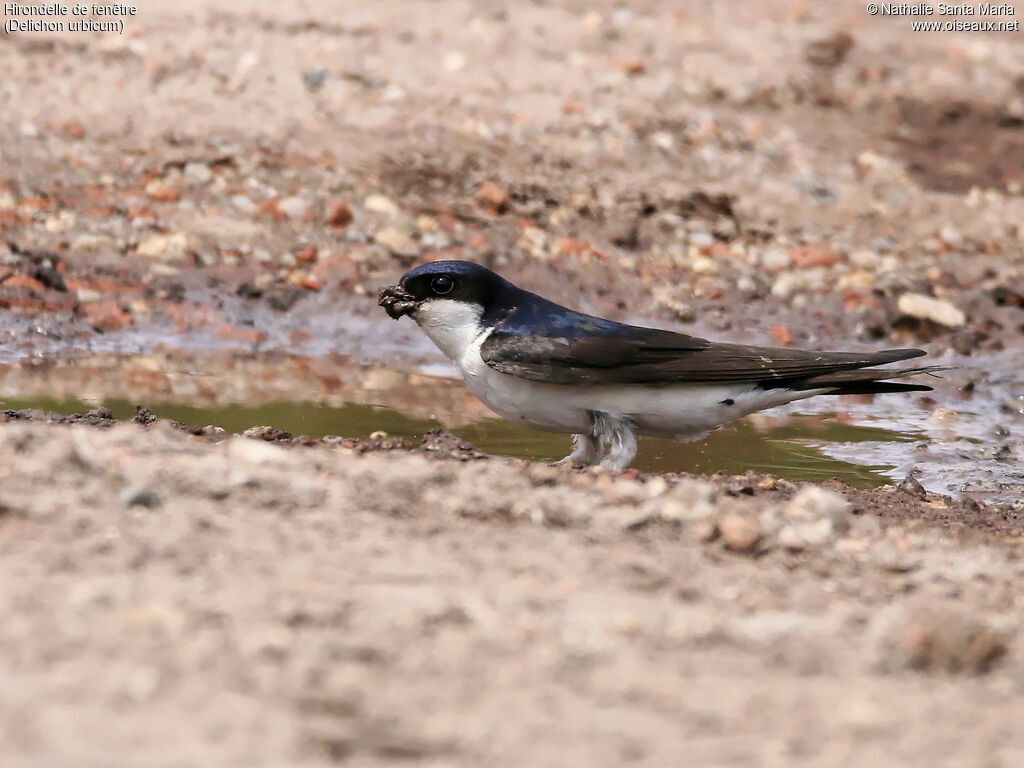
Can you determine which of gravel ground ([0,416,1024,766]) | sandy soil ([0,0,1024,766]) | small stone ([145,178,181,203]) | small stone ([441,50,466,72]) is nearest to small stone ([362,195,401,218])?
sandy soil ([0,0,1024,766])

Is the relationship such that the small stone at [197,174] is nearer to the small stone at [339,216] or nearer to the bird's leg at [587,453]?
the small stone at [339,216]

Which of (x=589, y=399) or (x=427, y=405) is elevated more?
(x=589, y=399)

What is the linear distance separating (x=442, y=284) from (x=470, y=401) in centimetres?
153

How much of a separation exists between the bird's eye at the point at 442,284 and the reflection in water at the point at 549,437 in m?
0.67

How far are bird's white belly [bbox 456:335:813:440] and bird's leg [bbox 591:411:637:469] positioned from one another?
2 cm

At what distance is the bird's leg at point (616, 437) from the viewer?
5.54 m

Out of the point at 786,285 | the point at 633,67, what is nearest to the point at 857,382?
the point at 786,285

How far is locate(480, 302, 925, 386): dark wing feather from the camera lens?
546 cm

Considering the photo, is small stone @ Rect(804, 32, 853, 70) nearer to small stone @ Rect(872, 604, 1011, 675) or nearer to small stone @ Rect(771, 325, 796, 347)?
small stone @ Rect(771, 325, 796, 347)

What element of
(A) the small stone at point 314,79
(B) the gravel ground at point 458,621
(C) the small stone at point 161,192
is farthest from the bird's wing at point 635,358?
(A) the small stone at point 314,79

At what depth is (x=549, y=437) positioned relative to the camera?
22.0 ft

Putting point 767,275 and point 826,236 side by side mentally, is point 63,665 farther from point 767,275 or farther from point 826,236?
point 826,236

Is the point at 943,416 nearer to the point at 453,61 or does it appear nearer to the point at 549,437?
the point at 549,437

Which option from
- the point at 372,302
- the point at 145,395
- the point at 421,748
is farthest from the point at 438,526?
the point at 372,302
